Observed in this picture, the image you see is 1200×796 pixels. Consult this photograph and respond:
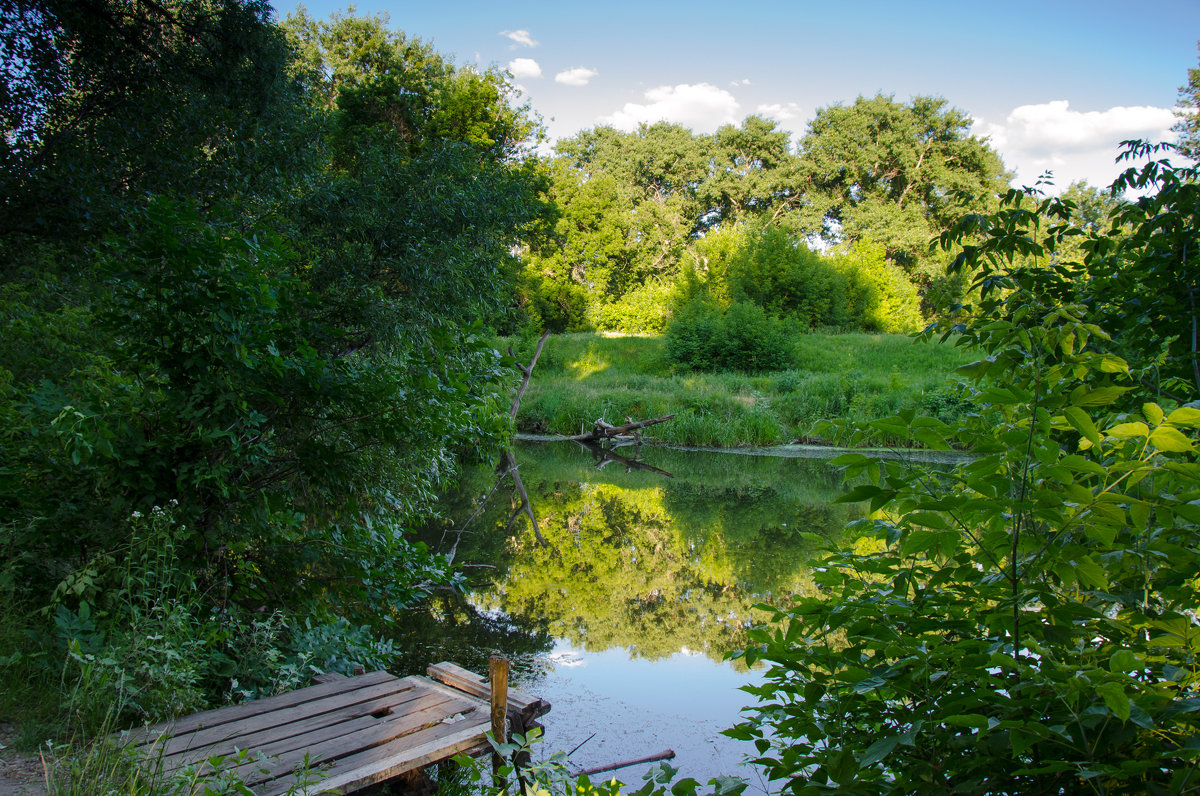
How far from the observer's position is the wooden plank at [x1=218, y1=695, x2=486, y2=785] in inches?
105

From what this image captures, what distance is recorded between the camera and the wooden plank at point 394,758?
8.51ft

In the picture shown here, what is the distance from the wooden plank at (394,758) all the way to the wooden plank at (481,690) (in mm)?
295

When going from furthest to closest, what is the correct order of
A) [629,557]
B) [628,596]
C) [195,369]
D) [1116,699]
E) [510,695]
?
[629,557], [628,596], [510,695], [195,369], [1116,699]

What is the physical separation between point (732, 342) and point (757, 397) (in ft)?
18.1

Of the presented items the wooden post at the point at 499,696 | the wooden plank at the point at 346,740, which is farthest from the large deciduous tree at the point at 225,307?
the wooden post at the point at 499,696

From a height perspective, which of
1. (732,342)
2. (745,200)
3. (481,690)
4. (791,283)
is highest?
(745,200)

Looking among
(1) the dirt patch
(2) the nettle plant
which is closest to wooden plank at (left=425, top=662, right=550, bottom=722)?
(1) the dirt patch

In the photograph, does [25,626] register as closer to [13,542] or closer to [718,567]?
[13,542]

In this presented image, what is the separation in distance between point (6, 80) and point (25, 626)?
18.2 feet

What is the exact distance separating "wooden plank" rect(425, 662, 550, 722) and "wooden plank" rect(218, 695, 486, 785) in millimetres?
246

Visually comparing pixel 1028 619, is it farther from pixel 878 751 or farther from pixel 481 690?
pixel 481 690

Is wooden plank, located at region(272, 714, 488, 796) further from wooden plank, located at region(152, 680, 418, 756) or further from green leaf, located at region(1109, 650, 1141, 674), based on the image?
green leaf, located at region(1109, 650, 1141, 674)

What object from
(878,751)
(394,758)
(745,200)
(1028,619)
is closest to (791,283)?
(745,200)

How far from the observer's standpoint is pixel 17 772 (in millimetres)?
2402
